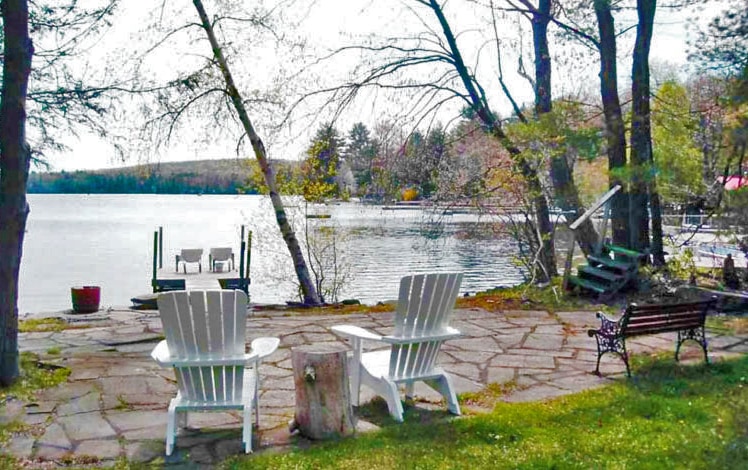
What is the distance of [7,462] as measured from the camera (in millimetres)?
3031

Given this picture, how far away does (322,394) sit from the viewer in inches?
134

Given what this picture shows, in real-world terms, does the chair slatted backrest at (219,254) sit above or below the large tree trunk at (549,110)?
below

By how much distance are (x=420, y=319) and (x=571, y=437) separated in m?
1.04

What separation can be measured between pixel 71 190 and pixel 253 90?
70.3 feet

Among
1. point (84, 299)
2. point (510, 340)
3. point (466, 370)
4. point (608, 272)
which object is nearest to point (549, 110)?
point (608, 272)

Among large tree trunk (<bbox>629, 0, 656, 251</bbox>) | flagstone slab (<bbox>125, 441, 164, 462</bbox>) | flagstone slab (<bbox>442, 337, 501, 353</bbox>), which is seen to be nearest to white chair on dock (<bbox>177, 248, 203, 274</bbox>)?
large tree trunk (<bbox>629, 0, 656, 251</bbox>)

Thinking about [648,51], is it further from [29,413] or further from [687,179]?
[29,413]

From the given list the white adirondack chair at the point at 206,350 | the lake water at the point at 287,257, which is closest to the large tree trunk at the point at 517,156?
the lake water at the point at 287,257

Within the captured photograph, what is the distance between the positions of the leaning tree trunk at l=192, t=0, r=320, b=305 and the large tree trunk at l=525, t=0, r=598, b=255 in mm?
4215

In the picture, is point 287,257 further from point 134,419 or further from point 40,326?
point 134,419

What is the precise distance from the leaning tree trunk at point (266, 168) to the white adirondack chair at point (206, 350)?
23.1ft

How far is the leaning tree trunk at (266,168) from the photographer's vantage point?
9.66m

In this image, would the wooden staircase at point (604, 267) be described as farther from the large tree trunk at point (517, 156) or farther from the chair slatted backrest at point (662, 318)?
the chair slatted backrest at point (662, 318)

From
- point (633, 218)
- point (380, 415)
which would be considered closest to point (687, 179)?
point (633, 218)
